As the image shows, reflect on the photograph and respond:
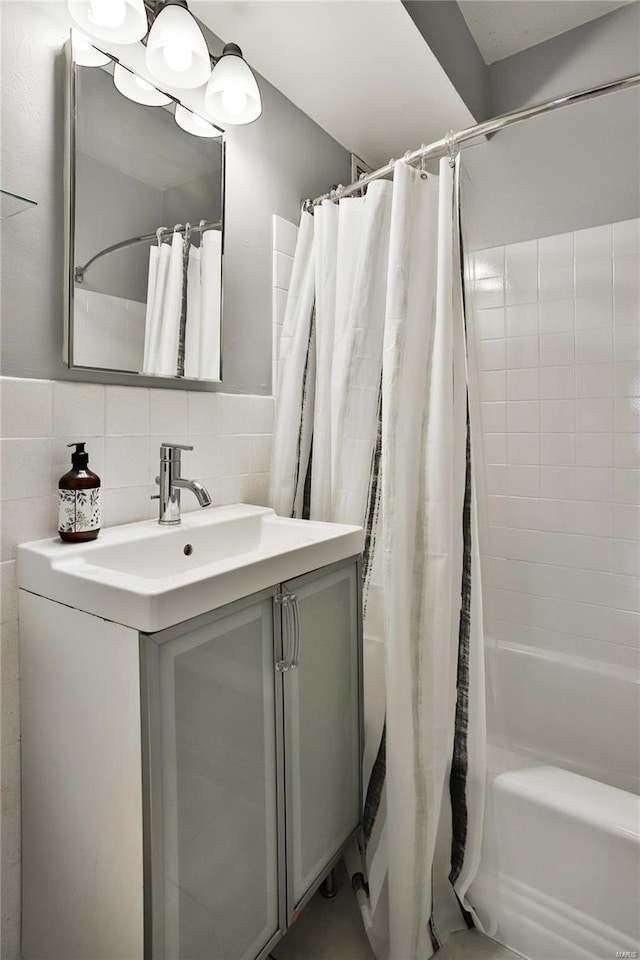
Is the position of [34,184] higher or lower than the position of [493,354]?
higher

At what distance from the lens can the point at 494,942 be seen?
1245mm

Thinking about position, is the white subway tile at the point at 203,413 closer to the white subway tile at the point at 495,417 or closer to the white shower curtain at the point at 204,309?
the white shower curtain at the point at 204,309

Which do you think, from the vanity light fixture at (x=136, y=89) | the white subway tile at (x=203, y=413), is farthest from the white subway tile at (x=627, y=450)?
the vanity light fixture at (x=136, y=89)

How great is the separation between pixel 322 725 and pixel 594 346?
155 centimetres

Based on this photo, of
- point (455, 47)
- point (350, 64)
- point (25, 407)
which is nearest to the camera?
point (25, 407)

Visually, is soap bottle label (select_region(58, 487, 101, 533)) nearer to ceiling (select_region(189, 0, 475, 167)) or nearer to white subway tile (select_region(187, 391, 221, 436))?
white subway tile (select_region(187, 391, 221, 436))

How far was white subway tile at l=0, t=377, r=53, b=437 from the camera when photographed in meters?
0.96

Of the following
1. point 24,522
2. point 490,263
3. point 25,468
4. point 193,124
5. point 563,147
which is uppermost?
point 563,147

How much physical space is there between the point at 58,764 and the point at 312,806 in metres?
0.54

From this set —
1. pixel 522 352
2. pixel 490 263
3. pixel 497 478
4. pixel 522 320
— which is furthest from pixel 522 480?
pixel 490 263

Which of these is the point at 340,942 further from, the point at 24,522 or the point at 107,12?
the point at 107,12

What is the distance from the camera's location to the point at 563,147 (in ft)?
6.13

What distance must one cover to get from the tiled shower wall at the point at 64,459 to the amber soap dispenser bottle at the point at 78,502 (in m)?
0.05

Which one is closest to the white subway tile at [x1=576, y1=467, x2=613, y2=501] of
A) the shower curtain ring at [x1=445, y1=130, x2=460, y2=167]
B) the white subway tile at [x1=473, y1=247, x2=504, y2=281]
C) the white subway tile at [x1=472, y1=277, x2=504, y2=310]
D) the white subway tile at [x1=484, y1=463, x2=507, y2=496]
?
the white subway tile at [x1=484, y1=463, x2=507, y2=496]
